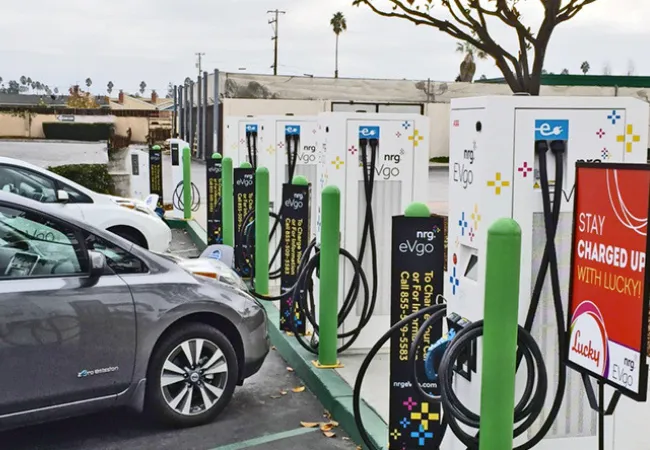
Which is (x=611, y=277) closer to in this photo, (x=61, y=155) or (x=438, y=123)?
(x=61, y=155)

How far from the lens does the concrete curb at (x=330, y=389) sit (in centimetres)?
536

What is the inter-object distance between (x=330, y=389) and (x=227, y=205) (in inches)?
230

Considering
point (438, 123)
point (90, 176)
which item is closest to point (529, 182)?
point (90, 176)

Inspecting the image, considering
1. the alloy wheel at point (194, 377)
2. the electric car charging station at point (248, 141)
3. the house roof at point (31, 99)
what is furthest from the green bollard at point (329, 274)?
the house roof at point (31, 99)

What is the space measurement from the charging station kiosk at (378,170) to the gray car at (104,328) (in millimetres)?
1419

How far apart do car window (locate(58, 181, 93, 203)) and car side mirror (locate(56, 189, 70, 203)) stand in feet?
0.30

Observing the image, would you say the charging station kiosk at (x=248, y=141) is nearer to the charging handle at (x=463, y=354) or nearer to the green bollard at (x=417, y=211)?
the green bollard at (x=417, y=211)

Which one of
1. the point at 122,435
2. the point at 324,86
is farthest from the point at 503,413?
the point at 324,86

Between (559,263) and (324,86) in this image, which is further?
(324,86)

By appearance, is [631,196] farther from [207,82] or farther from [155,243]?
[207,82]

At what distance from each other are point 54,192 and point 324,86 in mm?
33909

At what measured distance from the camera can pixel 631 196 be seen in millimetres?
2988

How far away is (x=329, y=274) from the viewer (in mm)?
6508

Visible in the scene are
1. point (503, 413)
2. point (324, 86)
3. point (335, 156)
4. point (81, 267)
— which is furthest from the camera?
point (324, 86)
